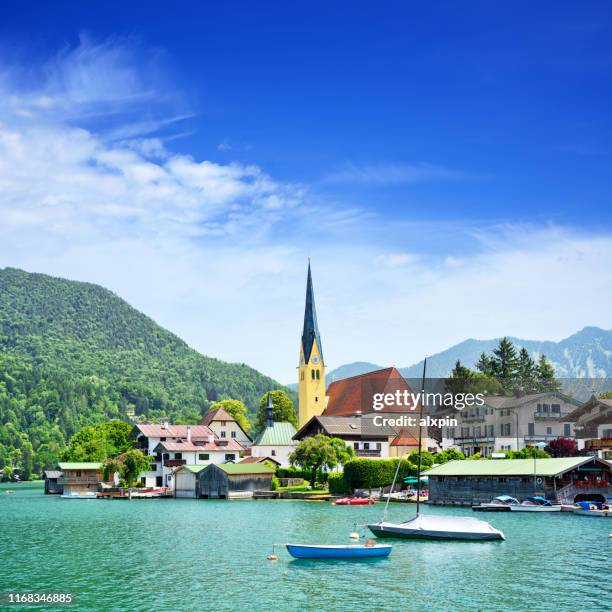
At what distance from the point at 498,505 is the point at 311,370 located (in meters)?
77.5

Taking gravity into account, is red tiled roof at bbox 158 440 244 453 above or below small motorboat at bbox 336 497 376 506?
above

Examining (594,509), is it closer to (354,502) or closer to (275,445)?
(354,502)

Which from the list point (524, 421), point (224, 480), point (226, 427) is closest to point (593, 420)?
point (524, 421)

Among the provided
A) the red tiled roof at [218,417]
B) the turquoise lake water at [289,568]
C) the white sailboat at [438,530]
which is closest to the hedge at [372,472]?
the turquoise lake water at [289,568]

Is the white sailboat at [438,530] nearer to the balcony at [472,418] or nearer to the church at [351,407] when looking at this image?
the church at [351,407]

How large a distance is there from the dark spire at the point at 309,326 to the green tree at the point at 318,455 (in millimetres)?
42577

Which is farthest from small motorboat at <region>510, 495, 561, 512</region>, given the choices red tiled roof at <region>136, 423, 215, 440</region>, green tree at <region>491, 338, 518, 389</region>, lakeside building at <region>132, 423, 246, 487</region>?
green tree at <region>491, 338, 518, 389</region>

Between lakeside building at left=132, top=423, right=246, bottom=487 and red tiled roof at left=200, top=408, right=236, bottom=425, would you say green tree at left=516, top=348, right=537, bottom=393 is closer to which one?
red tiled roof at left=200, top=408, right=236, bottom=425

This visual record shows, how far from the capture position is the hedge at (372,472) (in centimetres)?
10288

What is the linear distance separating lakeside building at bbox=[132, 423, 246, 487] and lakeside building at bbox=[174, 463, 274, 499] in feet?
26.1

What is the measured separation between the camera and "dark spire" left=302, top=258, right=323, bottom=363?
515 ft

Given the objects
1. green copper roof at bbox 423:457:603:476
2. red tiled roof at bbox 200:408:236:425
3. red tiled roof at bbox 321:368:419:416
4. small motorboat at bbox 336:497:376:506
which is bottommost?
small motorboat at bbox 336:497:376:506

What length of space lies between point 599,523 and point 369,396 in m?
74.7

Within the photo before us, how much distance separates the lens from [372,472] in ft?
338
